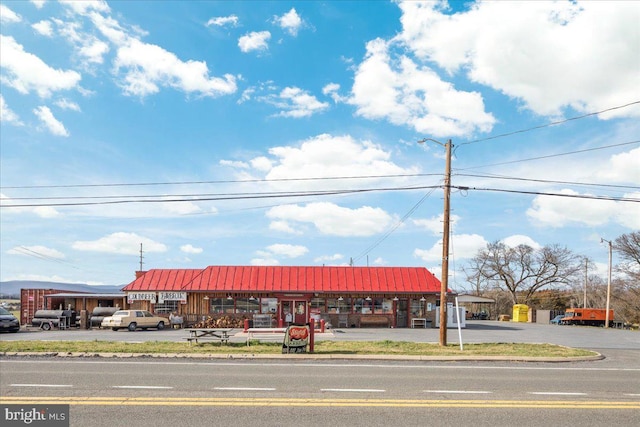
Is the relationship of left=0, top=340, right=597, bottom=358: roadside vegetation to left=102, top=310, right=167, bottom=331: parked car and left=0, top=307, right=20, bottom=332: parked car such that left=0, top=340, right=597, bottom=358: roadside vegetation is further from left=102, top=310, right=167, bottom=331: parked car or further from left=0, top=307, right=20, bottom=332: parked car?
left=0, top=307, right=20, bottom=332: parked car

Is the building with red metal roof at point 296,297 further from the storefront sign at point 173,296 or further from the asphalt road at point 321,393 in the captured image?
the asphalt road at point 321,393

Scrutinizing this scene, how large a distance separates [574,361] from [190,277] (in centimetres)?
2944

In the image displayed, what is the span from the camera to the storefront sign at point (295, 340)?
18547 mm

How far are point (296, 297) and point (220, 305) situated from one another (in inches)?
227

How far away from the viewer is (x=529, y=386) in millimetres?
12422

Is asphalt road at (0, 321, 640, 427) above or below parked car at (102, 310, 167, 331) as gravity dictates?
above

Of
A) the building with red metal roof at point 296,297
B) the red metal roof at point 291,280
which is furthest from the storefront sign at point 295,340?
the red metal roof at point 291,280

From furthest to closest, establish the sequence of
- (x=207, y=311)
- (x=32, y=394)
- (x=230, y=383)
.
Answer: (x=207, y=311) < (x=230, y=383) < (x=32, y=394)

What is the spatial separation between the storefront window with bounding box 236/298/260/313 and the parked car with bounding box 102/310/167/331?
6254mm

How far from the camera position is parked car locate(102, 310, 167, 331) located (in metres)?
35.2

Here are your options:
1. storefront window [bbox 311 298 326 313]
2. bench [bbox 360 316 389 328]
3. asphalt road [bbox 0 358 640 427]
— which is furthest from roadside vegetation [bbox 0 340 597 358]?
storefront window [bbox 311 298 326 313]

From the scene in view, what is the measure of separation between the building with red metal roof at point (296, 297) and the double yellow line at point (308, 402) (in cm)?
2908

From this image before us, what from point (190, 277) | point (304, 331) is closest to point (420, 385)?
point (304, 331)

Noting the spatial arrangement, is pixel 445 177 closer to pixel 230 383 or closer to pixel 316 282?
pixel 230 383
